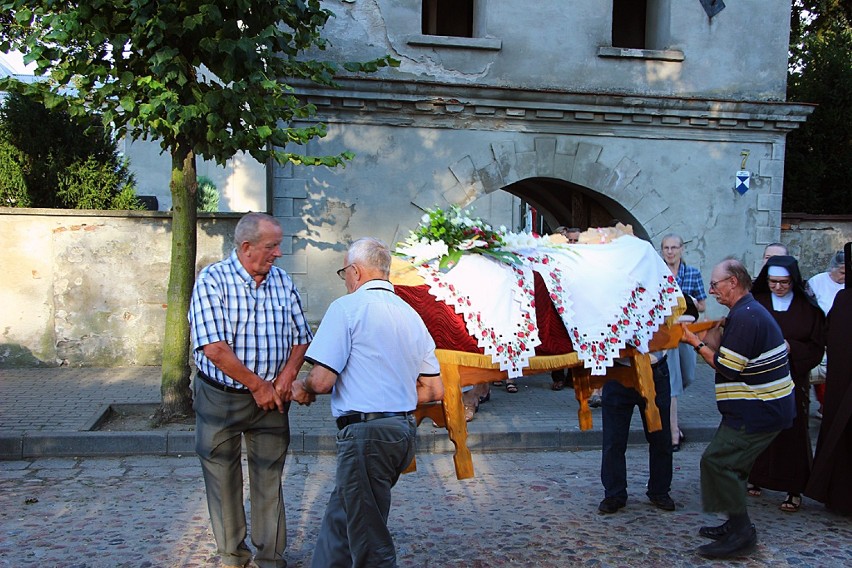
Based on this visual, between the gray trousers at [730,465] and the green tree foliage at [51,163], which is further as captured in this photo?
the green tree foliage at [51,163]

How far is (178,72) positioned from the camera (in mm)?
6938

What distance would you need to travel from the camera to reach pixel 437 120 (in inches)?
435

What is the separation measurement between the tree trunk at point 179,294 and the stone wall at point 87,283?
289cm

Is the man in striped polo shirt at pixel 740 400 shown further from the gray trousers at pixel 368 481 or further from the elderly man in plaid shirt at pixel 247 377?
the elderly man in plaid shirt at pixel 247 377

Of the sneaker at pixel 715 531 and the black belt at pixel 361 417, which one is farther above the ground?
the black belt at pixel 361 417

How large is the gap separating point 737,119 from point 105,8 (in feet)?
28.9

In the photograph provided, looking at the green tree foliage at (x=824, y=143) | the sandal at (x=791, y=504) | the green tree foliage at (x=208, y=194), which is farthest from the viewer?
the green tree foliage at (x=208, y=194)

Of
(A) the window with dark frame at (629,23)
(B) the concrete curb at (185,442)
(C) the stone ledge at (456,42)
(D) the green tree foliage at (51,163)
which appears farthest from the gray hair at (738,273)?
(A) the window with dark frame at (629,23)

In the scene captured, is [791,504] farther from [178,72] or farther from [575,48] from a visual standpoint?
[575,48]

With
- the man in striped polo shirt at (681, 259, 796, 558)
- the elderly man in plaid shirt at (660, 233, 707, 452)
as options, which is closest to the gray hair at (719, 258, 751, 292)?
the man in striped polo shirt at (681, 259, 796, 558)

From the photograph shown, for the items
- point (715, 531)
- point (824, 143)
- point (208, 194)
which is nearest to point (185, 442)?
point (715, 531)

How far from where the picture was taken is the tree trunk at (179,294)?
25.8ft

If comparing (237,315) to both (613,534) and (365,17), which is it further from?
(365,17)

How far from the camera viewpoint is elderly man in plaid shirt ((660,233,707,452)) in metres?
7.22
